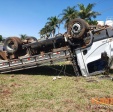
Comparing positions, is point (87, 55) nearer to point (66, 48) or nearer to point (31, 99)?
point (66, 48)

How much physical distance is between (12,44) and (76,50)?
12.4 ft

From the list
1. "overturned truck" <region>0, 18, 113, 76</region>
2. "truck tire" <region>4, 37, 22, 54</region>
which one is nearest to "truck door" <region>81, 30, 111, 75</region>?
"overturned truck" <region>0, 18, 113, 76</region>

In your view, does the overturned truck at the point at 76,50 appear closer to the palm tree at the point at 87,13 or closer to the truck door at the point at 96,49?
the truck door at the point at 96,49

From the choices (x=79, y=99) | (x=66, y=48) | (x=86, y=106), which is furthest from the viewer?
(x=66, y=48)

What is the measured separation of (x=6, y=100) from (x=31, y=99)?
0.78 metres

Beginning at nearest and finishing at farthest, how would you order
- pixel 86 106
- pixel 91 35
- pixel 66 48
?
1. pixel 86 106
2. pixel 91 35
3. pixel 66 48

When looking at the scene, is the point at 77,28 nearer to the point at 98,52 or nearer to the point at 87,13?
the point at 98,52

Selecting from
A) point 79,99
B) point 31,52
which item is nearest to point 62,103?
point 79,99

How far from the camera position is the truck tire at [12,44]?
1160cm

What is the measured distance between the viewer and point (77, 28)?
10102mm

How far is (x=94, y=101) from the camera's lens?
6402mm

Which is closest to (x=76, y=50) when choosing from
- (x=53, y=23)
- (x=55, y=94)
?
(x=55, y=94)

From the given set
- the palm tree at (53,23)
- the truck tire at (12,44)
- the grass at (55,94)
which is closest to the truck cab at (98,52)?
the grass at (55,94)

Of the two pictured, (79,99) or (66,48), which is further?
(66,48)
